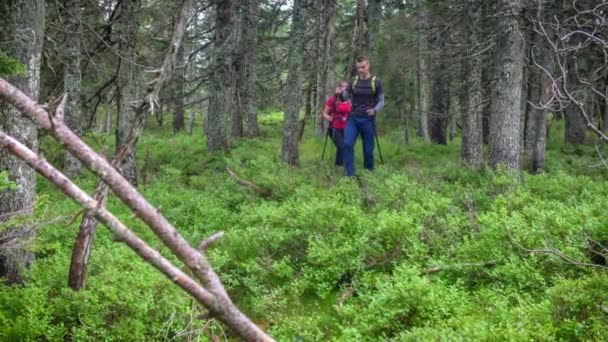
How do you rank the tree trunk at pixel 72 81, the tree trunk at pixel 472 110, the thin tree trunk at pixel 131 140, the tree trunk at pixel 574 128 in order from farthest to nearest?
the tree trunk at pixel 574 128 < the tree trunk at pixel 472 110 < the tree trunk at pixel 72 81 < the thin tree trunk at pixel 131 140

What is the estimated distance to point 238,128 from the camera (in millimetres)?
18844

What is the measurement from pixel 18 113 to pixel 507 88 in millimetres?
7268

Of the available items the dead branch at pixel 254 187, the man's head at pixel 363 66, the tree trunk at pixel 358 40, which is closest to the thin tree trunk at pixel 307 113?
the tree trunk at pixel 358 40

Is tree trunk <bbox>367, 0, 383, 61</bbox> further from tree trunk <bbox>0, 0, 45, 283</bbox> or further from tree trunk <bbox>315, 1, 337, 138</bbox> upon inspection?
tree trunk <bbox>0, 0, 45, 283</bbox>

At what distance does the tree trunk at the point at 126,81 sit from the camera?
9734 mm

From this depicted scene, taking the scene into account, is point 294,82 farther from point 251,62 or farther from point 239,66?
point 251,62

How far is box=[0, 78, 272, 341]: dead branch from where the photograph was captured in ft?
5.31

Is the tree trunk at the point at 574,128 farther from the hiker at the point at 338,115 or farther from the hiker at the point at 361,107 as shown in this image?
the hiker at the point at 361,107

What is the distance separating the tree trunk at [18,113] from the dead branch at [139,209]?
13.3ft

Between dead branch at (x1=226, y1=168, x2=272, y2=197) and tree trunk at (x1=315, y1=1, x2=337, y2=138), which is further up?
tree trunk at (x1=315, y1=1, x2=337, y2=138)

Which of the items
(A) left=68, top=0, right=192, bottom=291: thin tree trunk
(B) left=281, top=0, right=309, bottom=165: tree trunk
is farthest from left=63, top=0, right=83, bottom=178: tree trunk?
(A) left=68, top=0, right=192, bottom=291: thin tree trunk

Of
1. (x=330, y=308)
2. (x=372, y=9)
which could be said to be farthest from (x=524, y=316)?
(x=372, y=9)

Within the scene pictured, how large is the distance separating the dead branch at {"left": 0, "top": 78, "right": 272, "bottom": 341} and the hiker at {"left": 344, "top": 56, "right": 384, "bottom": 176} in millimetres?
7639

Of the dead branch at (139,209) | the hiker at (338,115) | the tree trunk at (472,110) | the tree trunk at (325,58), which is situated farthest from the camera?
the tree trunk at (325,58)
